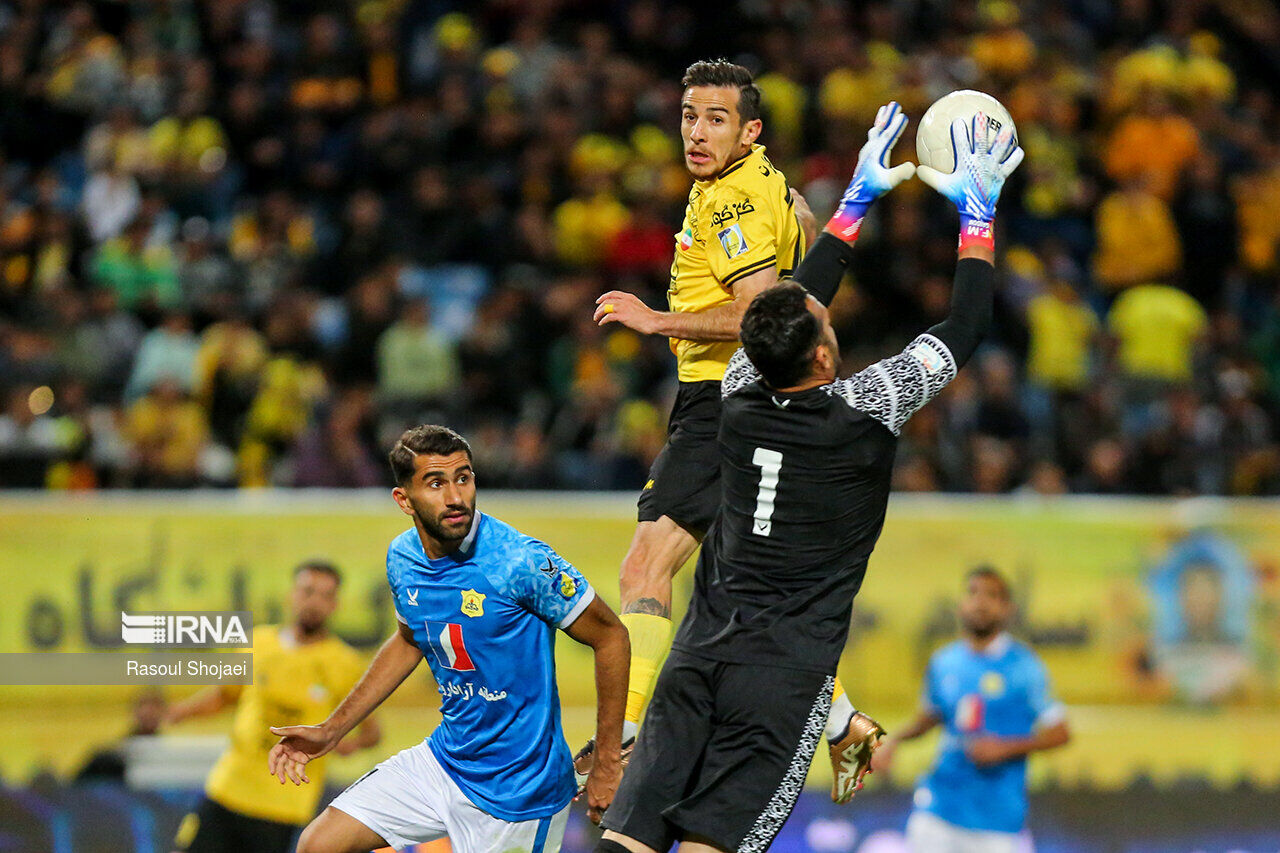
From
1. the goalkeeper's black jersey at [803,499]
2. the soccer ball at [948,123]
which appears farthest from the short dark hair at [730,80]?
the goalkeeper's black jersey at [803,499]

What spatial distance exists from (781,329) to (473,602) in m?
1.66

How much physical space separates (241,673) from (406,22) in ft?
28.9

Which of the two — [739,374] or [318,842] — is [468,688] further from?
[739,374]

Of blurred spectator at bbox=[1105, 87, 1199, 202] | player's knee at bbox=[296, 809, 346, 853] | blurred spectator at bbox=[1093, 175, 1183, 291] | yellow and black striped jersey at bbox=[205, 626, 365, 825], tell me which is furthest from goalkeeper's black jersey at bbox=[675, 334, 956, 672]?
blurred spectator at bbox=[1105, 87, 1199, 202]

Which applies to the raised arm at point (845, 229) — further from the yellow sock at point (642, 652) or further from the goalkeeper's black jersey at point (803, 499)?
the yellow sock at point (642, 652)

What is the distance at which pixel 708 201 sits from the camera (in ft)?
21.1

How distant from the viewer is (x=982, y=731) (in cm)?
977

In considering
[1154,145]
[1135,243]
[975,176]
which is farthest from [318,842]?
[1154,145]

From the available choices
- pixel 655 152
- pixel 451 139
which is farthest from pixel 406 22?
pixel 655 152

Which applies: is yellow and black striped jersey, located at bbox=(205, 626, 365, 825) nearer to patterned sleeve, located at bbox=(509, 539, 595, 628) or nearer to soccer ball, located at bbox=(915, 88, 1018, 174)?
patterned sleeve, located at bbox=(509, 539, 595, 628)

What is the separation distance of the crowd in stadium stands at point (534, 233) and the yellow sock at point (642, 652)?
5858 mm

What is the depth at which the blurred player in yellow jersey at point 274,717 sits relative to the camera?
9.20 metres

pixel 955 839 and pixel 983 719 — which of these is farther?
pixel 983 719

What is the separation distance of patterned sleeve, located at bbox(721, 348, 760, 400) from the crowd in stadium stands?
6.59 meters
